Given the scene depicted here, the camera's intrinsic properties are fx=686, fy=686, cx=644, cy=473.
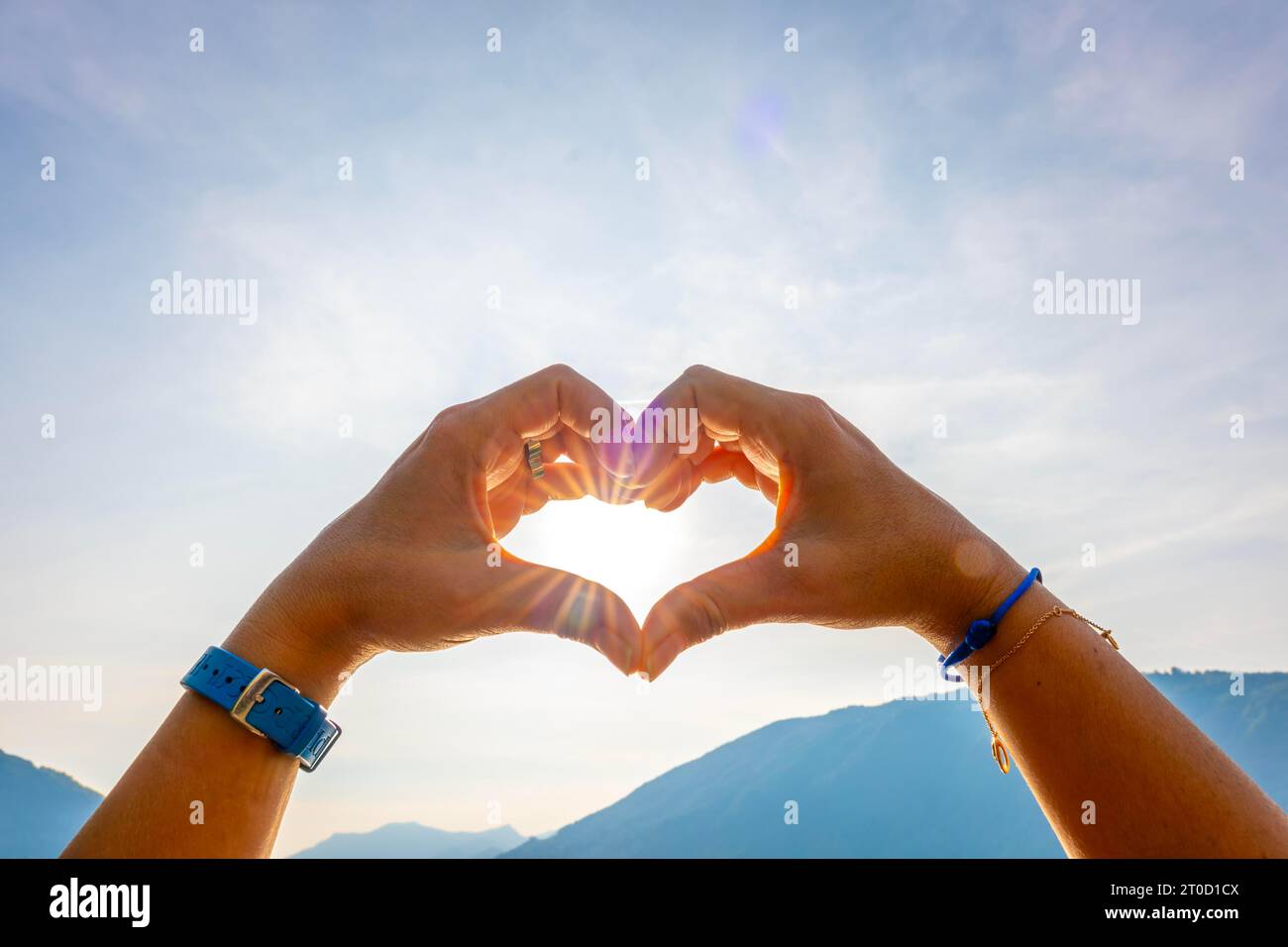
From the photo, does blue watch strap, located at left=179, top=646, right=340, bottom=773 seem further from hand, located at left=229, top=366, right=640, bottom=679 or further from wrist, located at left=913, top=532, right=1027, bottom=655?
wrist, located at left=913, top=532, right=1027, bottom=655

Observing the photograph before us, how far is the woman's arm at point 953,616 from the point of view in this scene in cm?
196

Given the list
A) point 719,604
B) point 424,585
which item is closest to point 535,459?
point 424,585

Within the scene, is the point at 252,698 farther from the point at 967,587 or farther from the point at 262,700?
the point at 967,587

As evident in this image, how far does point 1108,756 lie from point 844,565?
3.43 ft

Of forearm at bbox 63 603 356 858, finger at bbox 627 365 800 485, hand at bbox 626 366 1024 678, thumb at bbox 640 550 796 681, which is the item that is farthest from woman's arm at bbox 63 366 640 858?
finger at bbox 627 365 800 485

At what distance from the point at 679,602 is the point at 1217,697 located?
24491cm

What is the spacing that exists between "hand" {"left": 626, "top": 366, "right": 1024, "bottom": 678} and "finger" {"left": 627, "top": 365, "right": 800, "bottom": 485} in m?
0.09

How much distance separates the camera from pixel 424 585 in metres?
2.74

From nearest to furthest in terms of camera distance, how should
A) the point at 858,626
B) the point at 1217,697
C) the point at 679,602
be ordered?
the point at 679,602 → the point at 858,626 → the point at 1217,697

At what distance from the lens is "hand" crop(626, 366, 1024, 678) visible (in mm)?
2699
